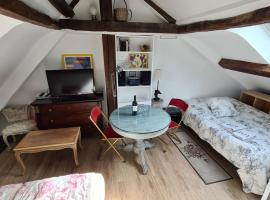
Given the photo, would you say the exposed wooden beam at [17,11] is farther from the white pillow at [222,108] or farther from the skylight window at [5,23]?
the white pillow at [222,108]

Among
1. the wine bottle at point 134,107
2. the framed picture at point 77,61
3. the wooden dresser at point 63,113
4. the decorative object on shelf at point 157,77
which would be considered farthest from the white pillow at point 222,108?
the framed picture at point 77,61

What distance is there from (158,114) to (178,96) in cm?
148

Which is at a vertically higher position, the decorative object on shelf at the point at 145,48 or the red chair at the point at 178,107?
the decorative object on shelf at the point at 145,48

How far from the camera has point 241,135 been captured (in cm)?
258

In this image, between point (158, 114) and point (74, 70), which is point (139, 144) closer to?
point (158, 114)

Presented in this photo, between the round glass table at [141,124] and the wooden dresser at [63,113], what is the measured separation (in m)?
0.75

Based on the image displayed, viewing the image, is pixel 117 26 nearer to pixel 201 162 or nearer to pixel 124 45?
pixel 124 45

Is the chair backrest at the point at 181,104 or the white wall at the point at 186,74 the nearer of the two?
the chair backrest at the point at 181,104

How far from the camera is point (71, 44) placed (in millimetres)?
3156

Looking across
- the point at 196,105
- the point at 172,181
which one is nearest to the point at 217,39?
the point at 196,105

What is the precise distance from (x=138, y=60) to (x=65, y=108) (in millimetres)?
1707

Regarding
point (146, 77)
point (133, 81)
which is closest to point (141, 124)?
point (133, 81)

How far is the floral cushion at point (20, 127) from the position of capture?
9.49 feet

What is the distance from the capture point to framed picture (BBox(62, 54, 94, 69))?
321cm
